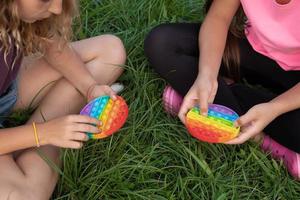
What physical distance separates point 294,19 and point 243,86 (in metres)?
0.22

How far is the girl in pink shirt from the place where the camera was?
1.35 metres

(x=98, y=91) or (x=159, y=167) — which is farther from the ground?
(x=98, y=91)

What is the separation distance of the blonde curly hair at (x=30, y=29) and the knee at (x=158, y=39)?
0.76 feet

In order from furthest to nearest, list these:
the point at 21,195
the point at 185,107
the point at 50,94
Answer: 1. the point at 50,94
2. the point at 185,107
3. the point at 21,195

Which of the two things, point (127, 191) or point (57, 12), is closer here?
point (57, 12)

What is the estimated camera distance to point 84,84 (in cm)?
144

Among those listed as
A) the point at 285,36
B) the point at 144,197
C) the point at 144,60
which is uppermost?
the point at 285,36

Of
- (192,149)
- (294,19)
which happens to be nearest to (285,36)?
(294,19)

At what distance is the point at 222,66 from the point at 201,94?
0.79 feet

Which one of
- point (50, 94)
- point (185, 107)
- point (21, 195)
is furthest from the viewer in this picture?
point (50, 94)

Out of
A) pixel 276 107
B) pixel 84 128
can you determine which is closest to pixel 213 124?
pixel 276 107

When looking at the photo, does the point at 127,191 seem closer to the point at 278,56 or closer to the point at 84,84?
the point at 84,84

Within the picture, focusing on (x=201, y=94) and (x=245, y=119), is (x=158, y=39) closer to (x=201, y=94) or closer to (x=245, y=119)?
(x=201, y=94)

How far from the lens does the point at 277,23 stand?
1.39 metres
